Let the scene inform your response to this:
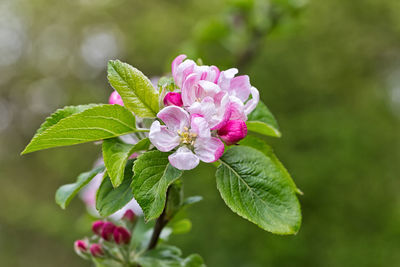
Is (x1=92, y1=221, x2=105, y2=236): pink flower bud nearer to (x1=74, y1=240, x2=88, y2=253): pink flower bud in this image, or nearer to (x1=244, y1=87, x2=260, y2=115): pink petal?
(x1=74, y1=240, x2=88, y2=253): pink flower bud

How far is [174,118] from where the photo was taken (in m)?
0.65

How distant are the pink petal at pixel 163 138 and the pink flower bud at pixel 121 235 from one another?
282mm

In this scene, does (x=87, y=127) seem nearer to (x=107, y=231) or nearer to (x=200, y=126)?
(x=200, y=126)

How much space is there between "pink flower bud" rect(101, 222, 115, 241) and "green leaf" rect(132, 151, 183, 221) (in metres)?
0.28

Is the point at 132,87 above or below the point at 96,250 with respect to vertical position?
above

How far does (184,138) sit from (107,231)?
321 mm

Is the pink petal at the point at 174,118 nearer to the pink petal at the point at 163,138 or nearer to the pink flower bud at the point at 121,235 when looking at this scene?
the pink petal at the point at 163,138

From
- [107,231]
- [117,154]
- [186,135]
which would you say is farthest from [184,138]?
[107,231]

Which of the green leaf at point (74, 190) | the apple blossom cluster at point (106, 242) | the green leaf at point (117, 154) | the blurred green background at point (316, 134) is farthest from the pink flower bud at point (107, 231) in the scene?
the blurred green background at point (316, 134)

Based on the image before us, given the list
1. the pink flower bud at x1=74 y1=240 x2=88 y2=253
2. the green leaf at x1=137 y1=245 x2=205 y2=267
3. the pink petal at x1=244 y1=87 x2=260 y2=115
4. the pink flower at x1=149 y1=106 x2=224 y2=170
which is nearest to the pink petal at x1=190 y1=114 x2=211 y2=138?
the pink flower at x1=149 y1=106 x2=224 y2=170

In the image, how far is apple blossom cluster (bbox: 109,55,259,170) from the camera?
621 mm

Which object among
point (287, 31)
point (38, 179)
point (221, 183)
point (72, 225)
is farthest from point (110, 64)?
point (38, 179)

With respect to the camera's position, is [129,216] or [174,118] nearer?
[174,118]

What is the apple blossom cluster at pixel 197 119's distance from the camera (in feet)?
2.04
